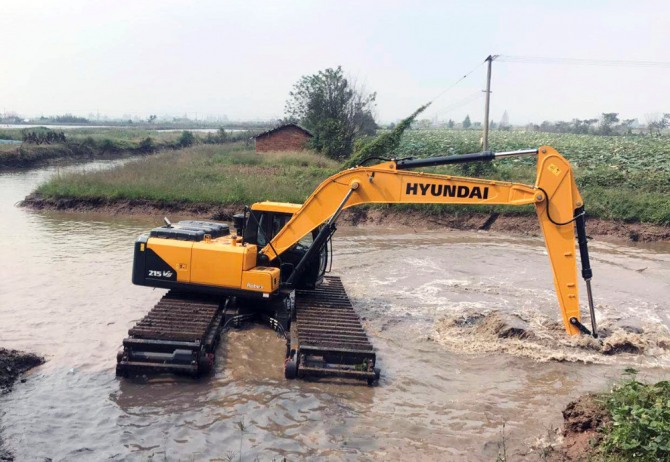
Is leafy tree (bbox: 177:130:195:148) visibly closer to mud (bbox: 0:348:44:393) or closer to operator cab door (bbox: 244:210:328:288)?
operator cab door (bbox: 244:210:328:288)

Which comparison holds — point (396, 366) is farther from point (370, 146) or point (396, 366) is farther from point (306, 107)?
point (306, 107)

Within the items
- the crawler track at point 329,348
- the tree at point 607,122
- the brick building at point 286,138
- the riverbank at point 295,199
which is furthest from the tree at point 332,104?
the tree at point 607,122

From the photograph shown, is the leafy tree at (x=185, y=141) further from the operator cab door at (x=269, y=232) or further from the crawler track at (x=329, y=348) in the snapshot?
the crawler track at (x=329, y=348)

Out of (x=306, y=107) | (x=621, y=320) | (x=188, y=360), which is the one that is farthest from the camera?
(x=306, y=107)

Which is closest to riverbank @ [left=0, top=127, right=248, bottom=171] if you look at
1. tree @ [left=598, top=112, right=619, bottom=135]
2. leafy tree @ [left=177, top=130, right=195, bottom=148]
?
leafy tree @ [left=177, top=130, right=195, bottom=148]

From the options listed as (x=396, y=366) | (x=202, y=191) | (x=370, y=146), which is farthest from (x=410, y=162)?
(x=370, y=146)

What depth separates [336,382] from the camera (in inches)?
337

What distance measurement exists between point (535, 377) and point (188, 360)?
17.3ft

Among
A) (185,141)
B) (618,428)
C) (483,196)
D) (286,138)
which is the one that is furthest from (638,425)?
(185,141)

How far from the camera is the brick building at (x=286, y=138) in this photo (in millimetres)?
40781

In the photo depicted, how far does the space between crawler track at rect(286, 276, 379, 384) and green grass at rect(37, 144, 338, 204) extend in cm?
1392

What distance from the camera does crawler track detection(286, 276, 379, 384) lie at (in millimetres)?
8445

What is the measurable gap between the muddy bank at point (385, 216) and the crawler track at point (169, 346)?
13.7 metres

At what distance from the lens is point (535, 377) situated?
9.17 metres
